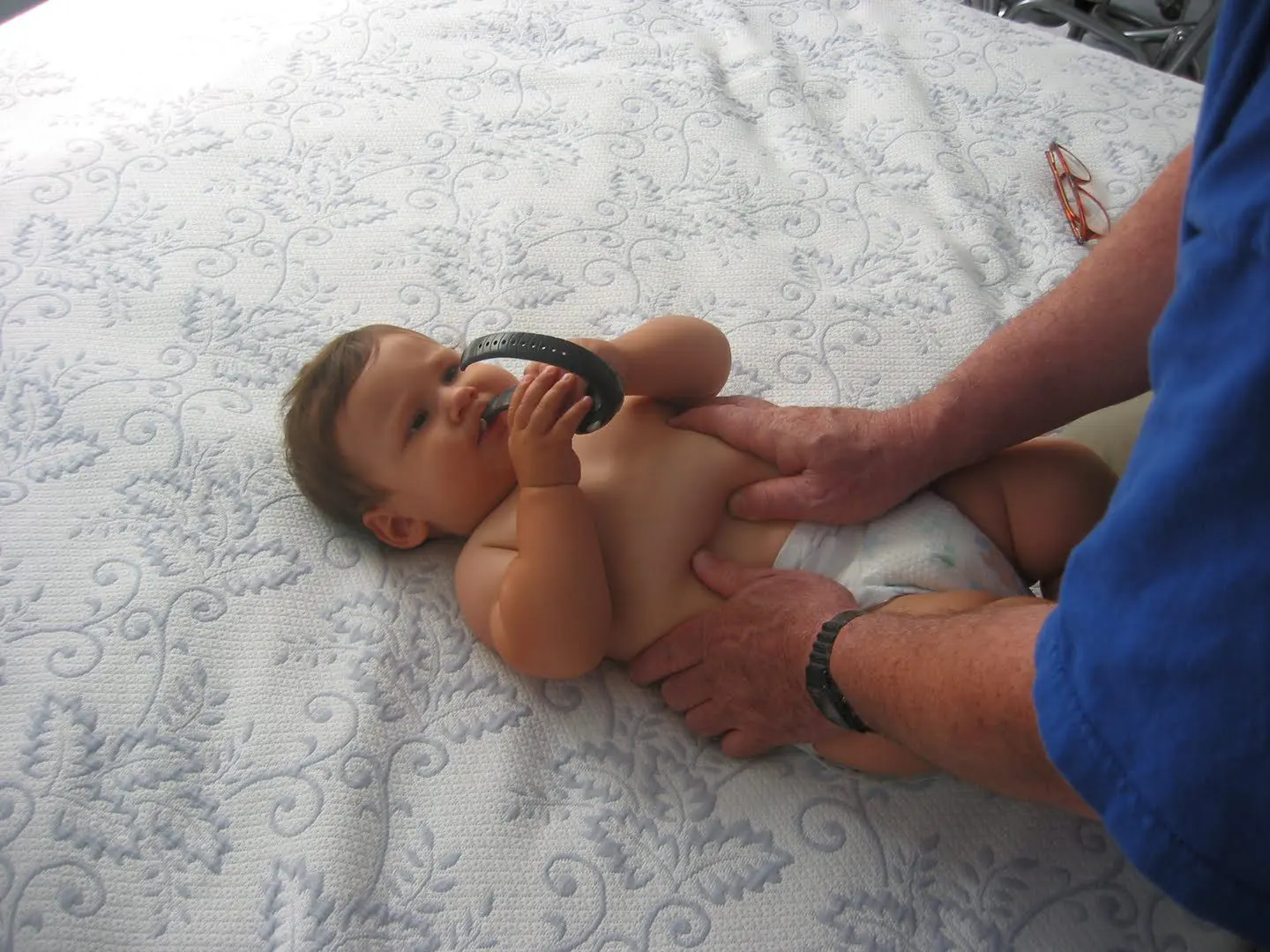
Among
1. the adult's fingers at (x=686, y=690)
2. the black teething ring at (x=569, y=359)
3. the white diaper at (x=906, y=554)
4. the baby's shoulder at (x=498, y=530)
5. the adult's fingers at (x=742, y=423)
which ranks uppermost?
the black teething ring at (x=569, y=359)

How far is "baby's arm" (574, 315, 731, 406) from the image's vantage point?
38.4 inches

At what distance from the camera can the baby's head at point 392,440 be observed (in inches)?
37.3

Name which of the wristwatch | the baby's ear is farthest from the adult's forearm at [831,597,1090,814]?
the baby's ear

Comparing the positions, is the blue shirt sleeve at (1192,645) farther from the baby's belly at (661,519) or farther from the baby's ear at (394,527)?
the baby's ear at (394,527)

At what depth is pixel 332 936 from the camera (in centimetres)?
73

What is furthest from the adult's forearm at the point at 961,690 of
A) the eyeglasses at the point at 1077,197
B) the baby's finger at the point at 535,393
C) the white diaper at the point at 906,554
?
the eyeglasses at the point at 1077,197

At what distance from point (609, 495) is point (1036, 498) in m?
0.40

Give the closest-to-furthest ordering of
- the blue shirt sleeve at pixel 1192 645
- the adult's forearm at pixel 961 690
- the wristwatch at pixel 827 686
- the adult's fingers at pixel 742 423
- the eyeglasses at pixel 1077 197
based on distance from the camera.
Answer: the blue shirt sleeve at pixel 1192 645
the adult's forearm at pixel 961 690
the wristwatch at pixel 827 686
the adult's fingers at pixel 742 423
the eyeglasses at pixel 1077 197

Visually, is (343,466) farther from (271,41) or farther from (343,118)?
(271,41)

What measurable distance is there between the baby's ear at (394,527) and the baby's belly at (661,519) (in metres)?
0.17

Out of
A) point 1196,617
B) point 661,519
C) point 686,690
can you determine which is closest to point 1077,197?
point 661,519

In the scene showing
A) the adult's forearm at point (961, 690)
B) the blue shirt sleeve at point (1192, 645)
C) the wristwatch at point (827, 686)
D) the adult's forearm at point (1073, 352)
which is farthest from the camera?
the adult's forearm at point (1073, 352)

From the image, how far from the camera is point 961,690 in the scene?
64 centimetres

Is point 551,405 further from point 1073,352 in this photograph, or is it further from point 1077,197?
point 1077,197
